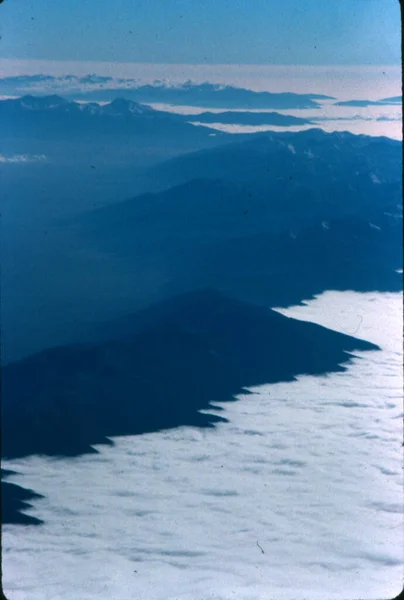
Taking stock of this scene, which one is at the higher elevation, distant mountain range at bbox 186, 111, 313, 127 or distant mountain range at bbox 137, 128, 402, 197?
distant mountain range at bbox 186, 111, 313, 127

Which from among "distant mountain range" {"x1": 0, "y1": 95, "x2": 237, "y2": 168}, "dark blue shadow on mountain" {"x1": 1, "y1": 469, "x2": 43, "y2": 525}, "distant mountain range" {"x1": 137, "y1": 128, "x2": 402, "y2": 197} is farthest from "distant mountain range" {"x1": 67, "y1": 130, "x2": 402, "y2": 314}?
"dark blue shadow on mountain" {"x1": 1, "y1": 469, "x2": 43, "y2": 525}

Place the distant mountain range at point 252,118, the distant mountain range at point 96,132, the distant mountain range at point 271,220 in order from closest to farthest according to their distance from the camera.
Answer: the distant mountain range at point 96,132, the distant mountain range at point 271,220, the distant mountain range at point 252,118

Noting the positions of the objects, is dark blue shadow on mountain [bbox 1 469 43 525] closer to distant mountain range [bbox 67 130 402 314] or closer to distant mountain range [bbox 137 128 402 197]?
distant mountain range [bbox 67 130 402 314]

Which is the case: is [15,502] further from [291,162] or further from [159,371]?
[291,162]

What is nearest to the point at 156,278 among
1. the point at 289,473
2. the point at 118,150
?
the point at 118,150

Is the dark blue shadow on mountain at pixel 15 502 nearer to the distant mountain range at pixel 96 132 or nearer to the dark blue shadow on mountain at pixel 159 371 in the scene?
the dark blue shadow on mountain at pixel 159 371

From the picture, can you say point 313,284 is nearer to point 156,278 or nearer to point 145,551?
point 156,278

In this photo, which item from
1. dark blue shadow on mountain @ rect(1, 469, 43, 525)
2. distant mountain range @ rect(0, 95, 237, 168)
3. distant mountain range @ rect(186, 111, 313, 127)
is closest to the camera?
dark blue shadow on mountain @ rect(1, 469, 43, 525)

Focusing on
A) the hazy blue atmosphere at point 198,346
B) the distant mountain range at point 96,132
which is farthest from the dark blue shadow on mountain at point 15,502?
the distant mountain range at point 96,132
